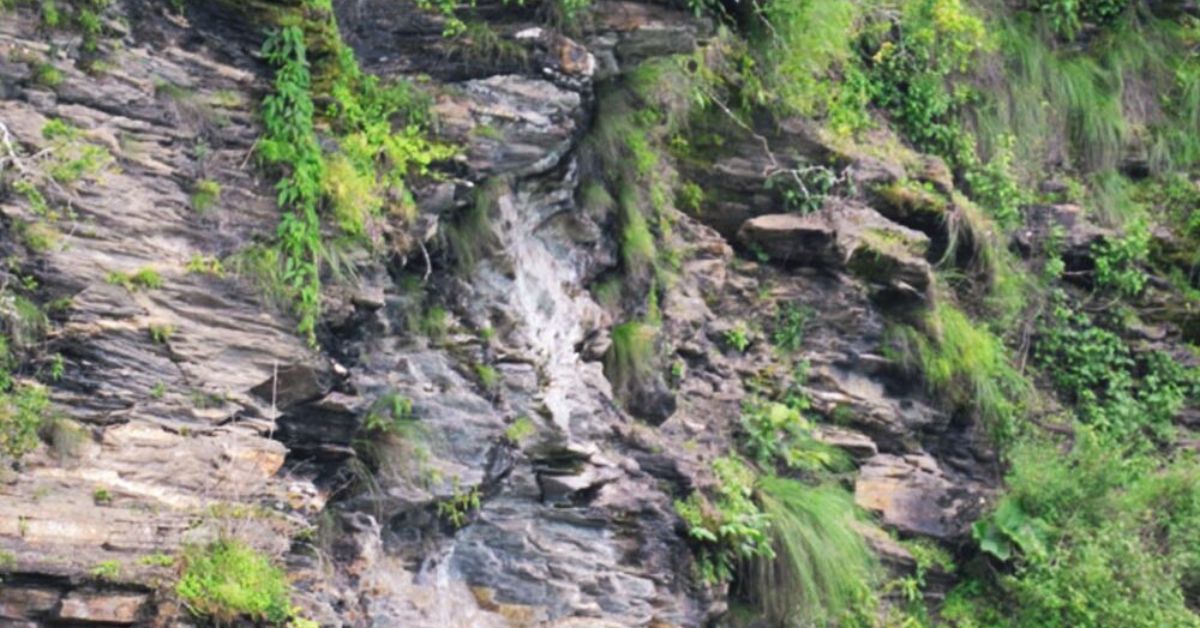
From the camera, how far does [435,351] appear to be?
28.0ft

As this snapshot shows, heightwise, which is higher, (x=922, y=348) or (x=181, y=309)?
(x=181, y=309)

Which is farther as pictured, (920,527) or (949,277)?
(949,277)

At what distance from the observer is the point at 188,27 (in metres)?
7.95

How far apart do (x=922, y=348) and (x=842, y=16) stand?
2333 mm

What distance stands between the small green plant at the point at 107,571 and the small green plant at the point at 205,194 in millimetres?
1776

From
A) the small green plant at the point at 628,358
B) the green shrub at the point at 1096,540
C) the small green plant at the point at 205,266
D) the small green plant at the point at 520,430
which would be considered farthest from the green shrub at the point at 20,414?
the green shrub at the point at 1096,540

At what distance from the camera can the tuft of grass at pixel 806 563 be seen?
9867 mm

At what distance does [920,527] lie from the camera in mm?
11195

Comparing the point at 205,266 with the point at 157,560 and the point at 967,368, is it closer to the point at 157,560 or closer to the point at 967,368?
the point at 157,560

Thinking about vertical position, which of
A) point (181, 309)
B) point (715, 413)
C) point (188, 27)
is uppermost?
point (188, 27)

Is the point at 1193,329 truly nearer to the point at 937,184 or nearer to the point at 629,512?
the point at 937,184

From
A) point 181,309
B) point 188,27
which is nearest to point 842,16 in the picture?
point 188,27

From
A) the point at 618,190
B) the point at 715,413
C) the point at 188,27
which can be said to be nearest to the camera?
the point at 188,27

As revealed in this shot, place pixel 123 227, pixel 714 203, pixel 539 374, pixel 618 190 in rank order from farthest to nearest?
pixel 714 203 → pixel 618 190 → pixel 539 374 → pixel 123 227
